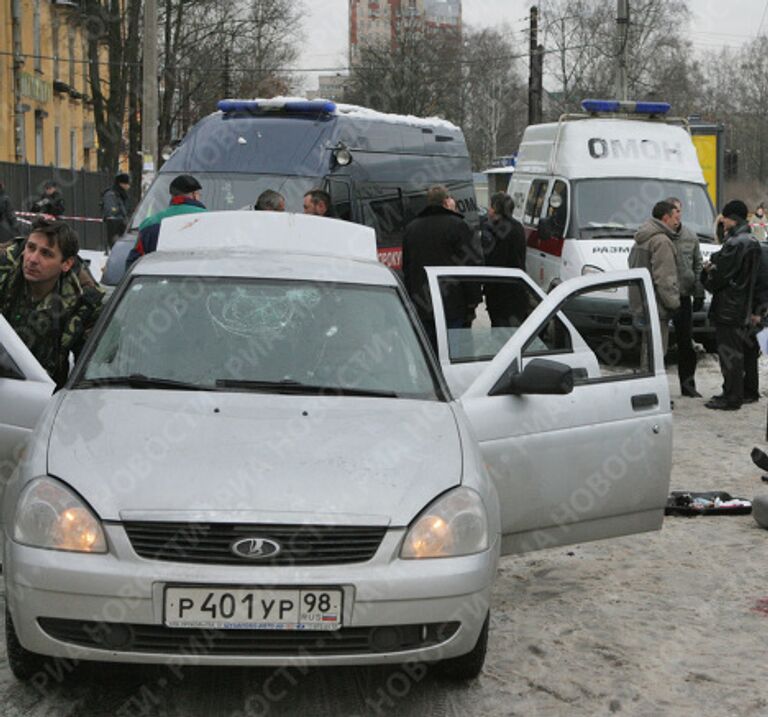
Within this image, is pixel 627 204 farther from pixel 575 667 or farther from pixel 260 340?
pixel 575 667

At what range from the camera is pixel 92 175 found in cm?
4094

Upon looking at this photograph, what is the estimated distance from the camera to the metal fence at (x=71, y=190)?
33.5 meters

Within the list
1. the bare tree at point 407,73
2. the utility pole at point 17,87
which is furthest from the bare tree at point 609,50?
the utility pole at point 17,87

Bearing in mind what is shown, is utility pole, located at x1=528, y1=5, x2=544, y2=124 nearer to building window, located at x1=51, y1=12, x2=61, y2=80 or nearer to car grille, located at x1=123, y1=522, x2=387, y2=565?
building window, located at x1=51, y1=12, x2=61, y2=80

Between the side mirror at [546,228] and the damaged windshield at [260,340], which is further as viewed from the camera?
the side mirror at [546,228]

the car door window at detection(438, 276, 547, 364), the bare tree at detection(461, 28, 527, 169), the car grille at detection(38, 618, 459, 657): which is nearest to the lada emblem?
the car grille at detection(38, 618, 459, 657)

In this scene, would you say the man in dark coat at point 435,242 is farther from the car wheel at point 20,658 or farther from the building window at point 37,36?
the building window at point 37,36

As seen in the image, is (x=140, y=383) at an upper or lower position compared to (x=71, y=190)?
lower

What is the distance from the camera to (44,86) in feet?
144

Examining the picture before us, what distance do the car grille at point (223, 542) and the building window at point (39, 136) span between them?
41.1 m

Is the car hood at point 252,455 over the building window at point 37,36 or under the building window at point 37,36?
under

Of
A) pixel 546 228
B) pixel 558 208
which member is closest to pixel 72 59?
pixel 558 208

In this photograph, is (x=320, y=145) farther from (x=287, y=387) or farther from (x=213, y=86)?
(x=213, y=86)

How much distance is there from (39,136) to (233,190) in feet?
106
